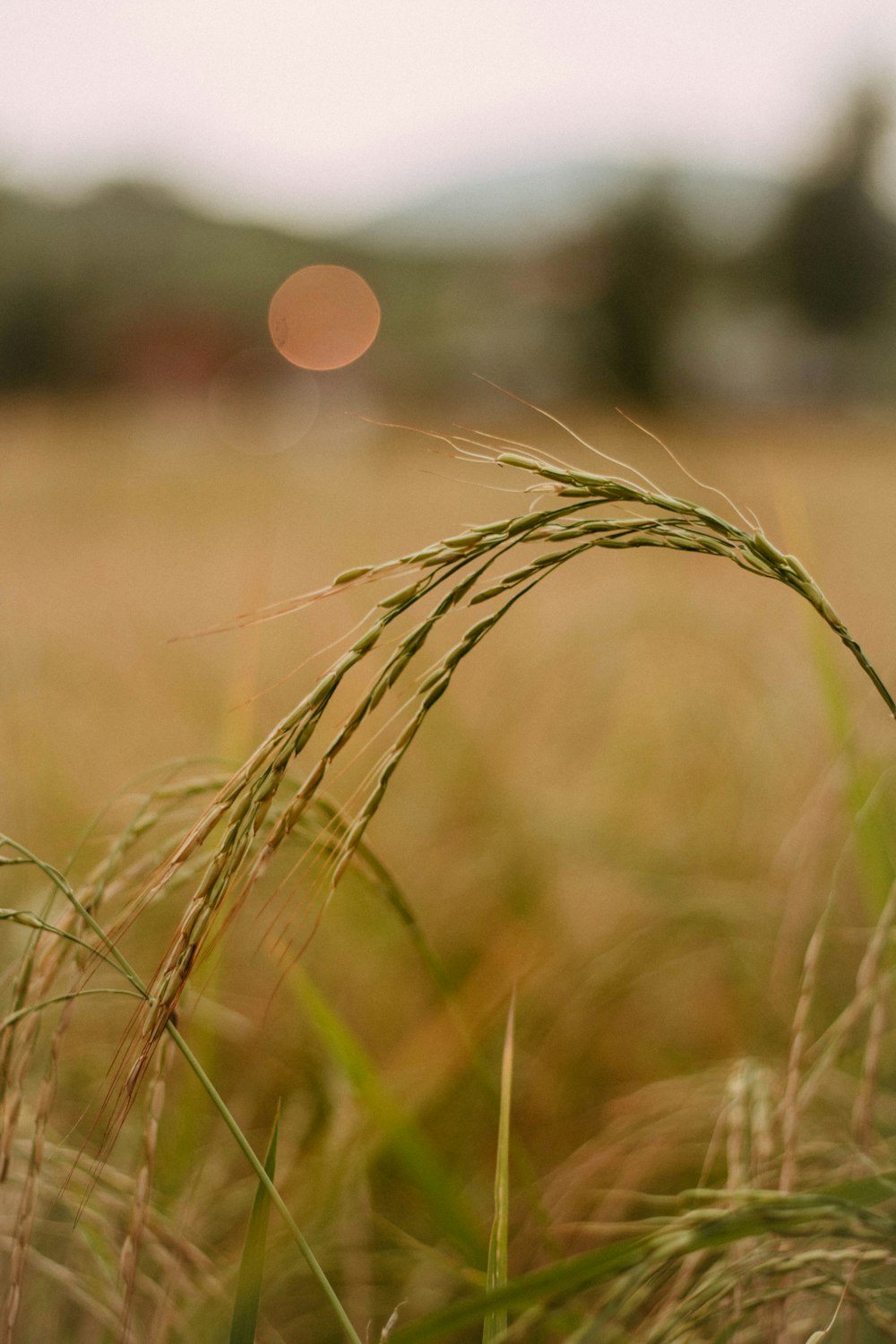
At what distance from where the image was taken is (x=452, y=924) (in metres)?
1.06

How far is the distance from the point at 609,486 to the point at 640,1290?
0.95 ft

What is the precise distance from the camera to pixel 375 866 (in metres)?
0.42

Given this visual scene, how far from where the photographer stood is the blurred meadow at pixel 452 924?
32 cm

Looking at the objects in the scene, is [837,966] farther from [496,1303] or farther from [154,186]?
[154,186]

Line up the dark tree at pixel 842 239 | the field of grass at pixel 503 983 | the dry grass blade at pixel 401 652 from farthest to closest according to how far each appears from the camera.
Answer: the dark tree at pixel 842 239 → the field of grass at pixel 503 983 → the dry grass blade at pixel 401 652

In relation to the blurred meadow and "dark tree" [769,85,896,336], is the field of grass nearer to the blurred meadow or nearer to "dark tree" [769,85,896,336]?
the blurred meadow

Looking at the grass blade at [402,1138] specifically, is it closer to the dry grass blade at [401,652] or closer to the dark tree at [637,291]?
the dry grass blade at [401,652]

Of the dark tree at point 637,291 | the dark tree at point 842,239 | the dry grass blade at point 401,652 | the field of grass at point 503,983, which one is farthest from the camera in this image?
the dark tree at point 842,239

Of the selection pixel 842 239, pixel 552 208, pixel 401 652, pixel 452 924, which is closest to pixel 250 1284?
pixel 401 652

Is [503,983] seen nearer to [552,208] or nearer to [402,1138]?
[402,1138]

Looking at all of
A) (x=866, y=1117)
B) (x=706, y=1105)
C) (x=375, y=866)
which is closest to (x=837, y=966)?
(x=706, y=1105)

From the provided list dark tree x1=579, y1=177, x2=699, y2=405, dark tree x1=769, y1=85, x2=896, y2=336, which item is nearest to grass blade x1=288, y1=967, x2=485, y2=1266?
dark tree x1=579, y1=177, x2=699, y2=405

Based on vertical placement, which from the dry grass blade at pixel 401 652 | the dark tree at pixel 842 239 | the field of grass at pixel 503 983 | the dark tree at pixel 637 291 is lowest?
the field of grass at pixel 503 983

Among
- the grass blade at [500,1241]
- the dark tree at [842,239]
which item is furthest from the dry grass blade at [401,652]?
the dark tree at [842,239]
